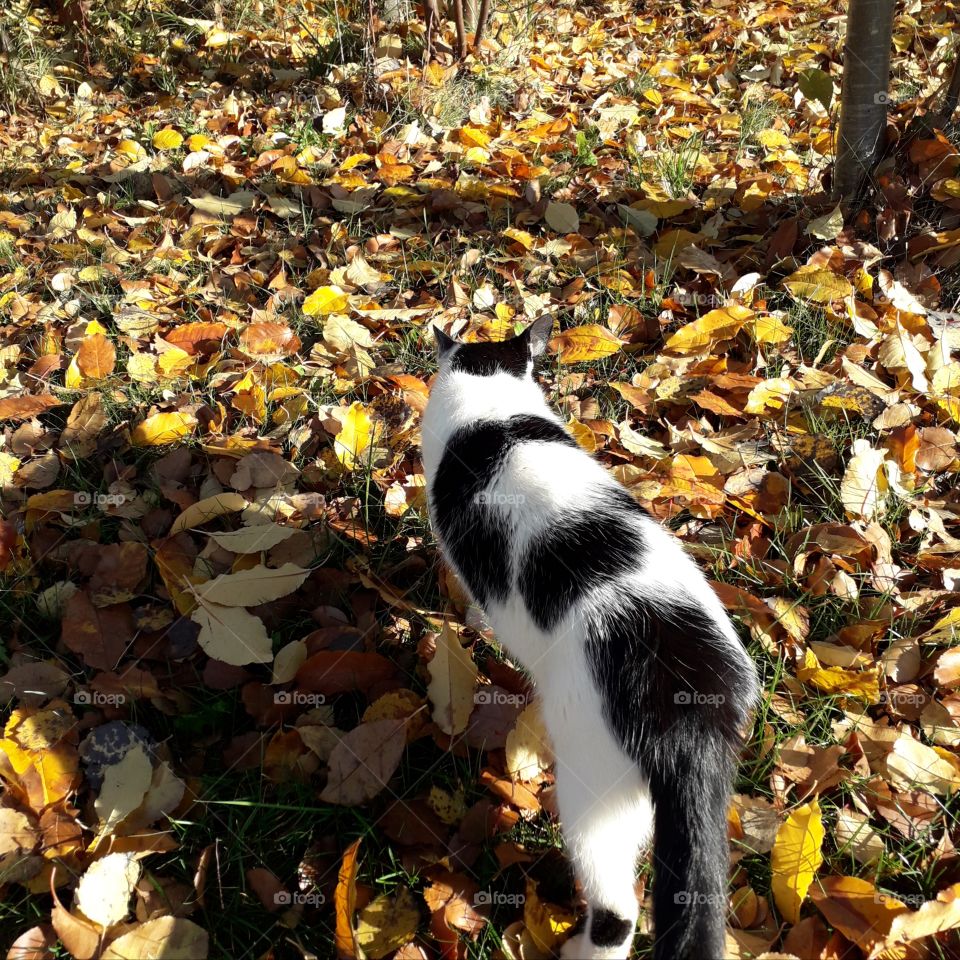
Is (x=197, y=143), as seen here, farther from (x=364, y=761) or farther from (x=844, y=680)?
(x=844, y=680)

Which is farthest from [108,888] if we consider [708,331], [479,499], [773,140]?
[773,140]

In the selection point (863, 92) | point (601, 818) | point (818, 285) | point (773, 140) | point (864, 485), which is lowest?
point (601, 818)

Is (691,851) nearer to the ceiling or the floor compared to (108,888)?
nearer to the ceiling

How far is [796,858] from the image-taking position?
1570 millimetres

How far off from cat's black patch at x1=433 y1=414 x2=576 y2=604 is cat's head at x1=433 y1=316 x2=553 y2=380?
311 mm

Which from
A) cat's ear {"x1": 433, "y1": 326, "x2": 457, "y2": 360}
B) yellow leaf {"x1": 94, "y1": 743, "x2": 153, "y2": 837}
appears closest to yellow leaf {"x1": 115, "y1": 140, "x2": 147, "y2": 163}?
cat's ear {"x1": 433, "y1": 326, "x2": 457, "y2": 360}

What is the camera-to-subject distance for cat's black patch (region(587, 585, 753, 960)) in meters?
1.27

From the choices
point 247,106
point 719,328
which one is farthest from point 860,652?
point 247,106

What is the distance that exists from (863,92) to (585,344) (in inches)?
61.5

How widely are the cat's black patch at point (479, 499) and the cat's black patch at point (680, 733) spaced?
342 millimetres

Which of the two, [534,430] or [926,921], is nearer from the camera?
[926,921]

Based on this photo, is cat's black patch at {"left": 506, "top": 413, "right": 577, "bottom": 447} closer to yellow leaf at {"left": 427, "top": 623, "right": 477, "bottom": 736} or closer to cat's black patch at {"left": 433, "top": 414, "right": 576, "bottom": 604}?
cat's black patch at {"left": 433, "top": 414, "right": 576, "bottom": 604}

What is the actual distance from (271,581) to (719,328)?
6.15ft

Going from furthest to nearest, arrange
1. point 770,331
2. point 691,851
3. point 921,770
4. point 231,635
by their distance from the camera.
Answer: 1. point 770,331
2. point 231,635
3. point 921,770
4. point 691,851
